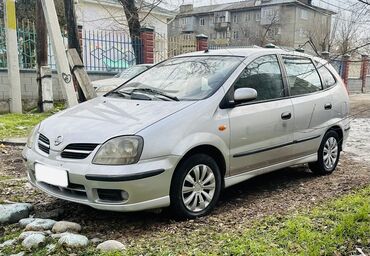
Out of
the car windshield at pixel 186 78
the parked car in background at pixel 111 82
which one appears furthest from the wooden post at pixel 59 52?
the car windshield at pixel 186 78

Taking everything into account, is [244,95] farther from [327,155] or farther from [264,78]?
[327,155]

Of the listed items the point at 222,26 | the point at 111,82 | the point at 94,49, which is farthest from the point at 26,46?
the point at 222,26

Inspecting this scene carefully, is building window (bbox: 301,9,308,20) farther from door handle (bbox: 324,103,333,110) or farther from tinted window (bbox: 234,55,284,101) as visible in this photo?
tinted window (bbox: 234,55,284,101)

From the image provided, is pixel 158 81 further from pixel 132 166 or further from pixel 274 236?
pixel 274 236

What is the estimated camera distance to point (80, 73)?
8234mm

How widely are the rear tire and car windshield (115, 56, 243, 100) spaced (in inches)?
71.5

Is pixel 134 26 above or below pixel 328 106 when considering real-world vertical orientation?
above

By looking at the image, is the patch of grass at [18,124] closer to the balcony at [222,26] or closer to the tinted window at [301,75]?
the tinted window at [301,75]

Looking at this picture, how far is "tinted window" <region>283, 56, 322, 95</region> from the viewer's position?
16.7 ft

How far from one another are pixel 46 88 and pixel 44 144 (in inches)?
311

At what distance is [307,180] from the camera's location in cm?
547

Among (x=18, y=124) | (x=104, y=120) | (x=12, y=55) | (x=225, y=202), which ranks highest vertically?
(x=12, y=55)

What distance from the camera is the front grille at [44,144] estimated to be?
3779 mm

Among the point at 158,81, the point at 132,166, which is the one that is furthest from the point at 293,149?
the point at 132,166
